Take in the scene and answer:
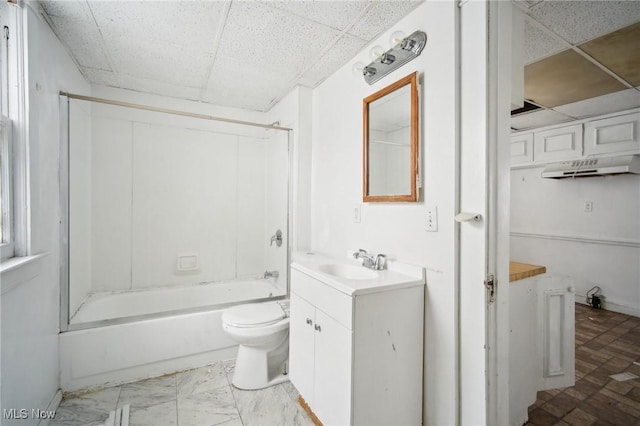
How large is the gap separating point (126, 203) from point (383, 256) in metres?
2.41

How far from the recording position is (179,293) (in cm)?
281

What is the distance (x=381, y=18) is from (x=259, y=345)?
218 centimetres

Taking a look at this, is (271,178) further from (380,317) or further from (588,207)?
(588,207)

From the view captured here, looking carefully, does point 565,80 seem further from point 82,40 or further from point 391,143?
point 82,40

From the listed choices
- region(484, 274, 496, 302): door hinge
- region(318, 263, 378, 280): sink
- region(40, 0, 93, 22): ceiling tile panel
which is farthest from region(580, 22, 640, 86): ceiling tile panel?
region(40, 0, 93, 22): ceiling tile panel

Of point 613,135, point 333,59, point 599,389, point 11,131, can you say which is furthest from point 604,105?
point 11,131

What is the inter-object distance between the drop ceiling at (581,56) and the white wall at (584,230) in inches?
37.9

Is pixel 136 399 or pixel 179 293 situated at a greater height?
pixel 179 293

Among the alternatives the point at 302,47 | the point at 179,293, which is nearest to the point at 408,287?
the point at 302,47

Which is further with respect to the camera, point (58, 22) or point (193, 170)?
point (193, 170)

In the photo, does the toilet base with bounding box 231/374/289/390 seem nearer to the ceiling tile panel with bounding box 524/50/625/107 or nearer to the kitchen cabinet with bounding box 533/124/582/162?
the ceiling tile panel with bounding box 524/50/625/107

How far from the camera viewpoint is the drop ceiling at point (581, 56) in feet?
5.08

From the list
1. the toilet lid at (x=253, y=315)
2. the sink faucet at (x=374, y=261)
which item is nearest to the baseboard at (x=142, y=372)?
the toilet lid at (x=253, y=315)

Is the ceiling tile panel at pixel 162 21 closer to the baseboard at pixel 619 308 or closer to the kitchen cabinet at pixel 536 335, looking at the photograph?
the kitchen cabinet at pixel 536 335
